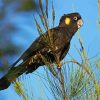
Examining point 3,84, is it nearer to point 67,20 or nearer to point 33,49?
point 33,49

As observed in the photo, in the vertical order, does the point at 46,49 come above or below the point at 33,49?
below

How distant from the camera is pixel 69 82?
1464mm

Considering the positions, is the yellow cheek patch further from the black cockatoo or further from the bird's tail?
the bird's tail

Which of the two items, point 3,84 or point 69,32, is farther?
point 69,32

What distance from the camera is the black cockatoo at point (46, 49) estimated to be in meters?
1.71

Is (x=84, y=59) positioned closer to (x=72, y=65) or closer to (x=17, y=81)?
(x=72, y=65)

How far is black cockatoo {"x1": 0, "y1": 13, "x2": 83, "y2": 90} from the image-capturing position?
1710 mm

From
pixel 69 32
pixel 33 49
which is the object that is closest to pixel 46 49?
pixel 33 49

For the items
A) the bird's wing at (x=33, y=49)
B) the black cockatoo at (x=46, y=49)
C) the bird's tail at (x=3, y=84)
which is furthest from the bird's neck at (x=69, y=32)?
the bird's tail at (x=3, y=84)

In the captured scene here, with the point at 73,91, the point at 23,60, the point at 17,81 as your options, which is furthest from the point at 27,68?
the point at 73,91

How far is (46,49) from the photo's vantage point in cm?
175

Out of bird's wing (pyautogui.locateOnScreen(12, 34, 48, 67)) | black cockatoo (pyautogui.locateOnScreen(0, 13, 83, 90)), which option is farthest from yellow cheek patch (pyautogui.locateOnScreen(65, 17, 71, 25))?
bird's wing (pyautogui.locateOnScreen(12, 34, 48, 67))

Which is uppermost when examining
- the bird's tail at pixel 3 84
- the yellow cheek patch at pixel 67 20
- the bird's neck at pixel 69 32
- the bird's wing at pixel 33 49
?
the yellow cheek patch at pixel 67 20

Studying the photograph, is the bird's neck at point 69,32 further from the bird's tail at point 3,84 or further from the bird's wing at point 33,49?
the bird's tail at point 3,84
